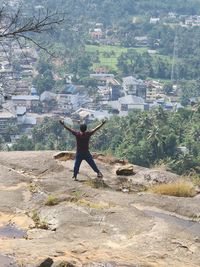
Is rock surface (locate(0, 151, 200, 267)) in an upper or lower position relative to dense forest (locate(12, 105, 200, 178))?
upper

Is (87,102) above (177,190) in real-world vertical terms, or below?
below

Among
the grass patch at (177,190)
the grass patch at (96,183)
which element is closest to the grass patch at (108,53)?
the grass patch at (96,183)

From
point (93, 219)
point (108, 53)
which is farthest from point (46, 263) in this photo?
point (108, 53)

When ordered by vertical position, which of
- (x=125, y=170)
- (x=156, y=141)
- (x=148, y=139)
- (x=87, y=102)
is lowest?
(x=87, y=102)

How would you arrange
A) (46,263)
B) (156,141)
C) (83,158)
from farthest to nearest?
(156,141) → (83,158) → (46,263)

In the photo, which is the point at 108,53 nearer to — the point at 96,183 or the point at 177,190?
the point at 96,183

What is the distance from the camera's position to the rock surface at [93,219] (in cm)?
619

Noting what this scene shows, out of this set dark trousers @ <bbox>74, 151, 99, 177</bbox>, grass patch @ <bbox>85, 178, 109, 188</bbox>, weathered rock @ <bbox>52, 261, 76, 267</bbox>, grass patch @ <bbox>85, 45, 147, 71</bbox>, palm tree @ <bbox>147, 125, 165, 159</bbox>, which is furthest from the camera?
grass patch @ <bbox>85, 45, 147, 71</bbox>

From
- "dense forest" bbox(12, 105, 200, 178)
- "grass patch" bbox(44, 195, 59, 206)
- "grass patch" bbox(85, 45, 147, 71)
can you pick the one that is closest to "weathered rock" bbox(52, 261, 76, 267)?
"grass patch" bbox(44, 195, 59, 206)

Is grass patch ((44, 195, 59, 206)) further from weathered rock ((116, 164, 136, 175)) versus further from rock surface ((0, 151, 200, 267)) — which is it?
weathered rock ((116, 164, 136, 175))

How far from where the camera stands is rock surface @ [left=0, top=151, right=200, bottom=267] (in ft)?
20.3

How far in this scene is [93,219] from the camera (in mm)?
7336

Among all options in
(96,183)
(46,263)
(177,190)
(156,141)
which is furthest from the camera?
(156,141)

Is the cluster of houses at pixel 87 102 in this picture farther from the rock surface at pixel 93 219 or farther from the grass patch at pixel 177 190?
the grass patch at pixel 177 190
